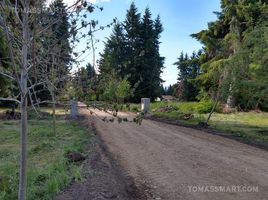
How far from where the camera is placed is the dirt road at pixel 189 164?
704cm

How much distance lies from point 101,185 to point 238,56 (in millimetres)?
12591

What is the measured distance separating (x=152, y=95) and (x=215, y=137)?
3755 cm

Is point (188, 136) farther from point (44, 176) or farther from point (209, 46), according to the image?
point (209, 46)

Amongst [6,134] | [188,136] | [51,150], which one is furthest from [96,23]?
[6,134]

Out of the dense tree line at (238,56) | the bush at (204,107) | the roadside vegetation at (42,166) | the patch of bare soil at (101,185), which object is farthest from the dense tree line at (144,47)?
the patch of bare soil at (101,185)

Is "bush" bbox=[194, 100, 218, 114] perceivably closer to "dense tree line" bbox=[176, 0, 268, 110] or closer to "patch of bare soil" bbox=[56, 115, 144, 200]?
"dense tree line" bbox=[176, 0, 268, 110]

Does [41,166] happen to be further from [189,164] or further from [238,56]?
[238,56]

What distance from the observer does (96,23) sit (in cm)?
407

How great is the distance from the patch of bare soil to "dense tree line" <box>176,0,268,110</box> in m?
9.25

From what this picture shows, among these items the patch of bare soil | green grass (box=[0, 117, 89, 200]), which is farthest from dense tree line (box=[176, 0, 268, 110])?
the patch of bare soil

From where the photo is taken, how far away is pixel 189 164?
944cm

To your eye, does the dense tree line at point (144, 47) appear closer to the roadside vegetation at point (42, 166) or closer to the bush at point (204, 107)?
the bush at point (204, 107)

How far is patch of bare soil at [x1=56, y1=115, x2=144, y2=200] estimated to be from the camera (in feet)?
21.3

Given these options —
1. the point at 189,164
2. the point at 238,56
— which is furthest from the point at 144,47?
the point at 189,164
